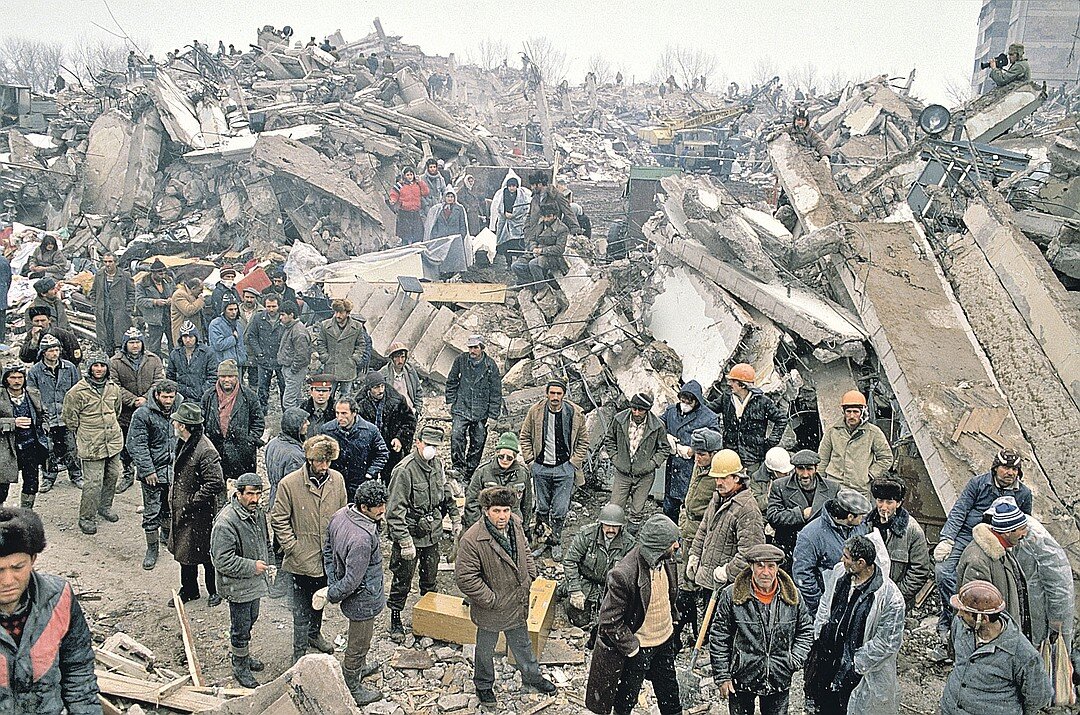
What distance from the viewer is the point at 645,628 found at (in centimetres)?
451

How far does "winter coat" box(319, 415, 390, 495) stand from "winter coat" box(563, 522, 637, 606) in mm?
1709

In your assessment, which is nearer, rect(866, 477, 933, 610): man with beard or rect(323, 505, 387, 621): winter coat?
rect(323, 505, 387, 621): winter coat

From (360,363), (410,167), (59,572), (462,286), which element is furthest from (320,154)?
(59,572)

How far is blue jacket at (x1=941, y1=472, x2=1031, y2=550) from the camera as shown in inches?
207

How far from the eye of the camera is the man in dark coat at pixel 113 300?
32.5 feet

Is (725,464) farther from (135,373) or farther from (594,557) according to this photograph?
(135,373)

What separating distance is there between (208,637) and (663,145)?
21.1 metres

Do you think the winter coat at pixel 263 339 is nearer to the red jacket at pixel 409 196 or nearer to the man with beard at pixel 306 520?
the man with beard at pixel 306 520

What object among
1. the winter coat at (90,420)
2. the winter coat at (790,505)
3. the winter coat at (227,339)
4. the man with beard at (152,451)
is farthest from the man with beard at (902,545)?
the winter coat at (227,339)

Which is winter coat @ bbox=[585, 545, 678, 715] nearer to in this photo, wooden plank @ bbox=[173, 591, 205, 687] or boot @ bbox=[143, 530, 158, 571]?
wooden plank @ bbox=[173, 591, 205, 687]

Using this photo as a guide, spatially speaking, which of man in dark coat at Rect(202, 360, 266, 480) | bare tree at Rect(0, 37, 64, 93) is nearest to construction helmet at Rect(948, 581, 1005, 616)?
man in dark coat at Rect(202, 360, 266, 480)

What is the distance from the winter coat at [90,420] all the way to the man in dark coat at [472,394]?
9.43 ft

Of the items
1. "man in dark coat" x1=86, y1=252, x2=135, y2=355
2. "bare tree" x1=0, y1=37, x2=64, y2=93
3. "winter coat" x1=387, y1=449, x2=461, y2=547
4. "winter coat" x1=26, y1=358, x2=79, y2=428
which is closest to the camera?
"winter coat" x1=387, y1=449, x2=461, y2=547

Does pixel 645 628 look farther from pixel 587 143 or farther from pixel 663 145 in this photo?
pixel 587 143
